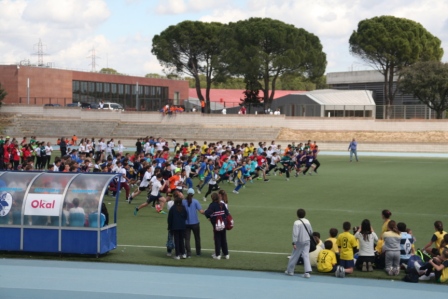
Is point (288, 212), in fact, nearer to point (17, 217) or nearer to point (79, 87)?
point (17, 217)

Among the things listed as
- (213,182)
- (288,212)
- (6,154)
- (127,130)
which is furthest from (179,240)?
(127,130)

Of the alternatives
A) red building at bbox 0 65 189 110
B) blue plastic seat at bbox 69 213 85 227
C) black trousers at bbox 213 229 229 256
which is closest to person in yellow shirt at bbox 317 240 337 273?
black trousers at bbox 213 229 229 256

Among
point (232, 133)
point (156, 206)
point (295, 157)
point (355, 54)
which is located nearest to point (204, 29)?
point (355, 54)

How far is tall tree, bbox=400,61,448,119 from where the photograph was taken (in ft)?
214

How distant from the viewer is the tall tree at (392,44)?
73000 mm

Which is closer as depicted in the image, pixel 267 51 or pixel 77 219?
pixel 77 219

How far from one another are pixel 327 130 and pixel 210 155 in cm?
2902

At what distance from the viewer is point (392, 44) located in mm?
73188

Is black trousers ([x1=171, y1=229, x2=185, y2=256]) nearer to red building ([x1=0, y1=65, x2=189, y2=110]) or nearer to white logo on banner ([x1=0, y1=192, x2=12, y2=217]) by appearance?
white logo on banner ([x1=0, y1=192, x2=12, y2=217])

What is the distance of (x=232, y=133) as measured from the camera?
60.8m

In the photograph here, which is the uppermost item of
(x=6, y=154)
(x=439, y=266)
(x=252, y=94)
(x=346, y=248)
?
(x=252, y=94)

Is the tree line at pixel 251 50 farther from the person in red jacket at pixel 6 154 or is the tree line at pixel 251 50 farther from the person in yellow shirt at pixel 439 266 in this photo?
the person in yellow shirt at pixel 439 266

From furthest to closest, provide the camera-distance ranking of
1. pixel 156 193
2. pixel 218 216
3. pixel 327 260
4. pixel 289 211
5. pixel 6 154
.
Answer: pixel 6 154, pixel 289 211, pixel 156 193, pixel 218 216, pixel 327 260

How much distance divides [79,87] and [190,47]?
13311 mm
